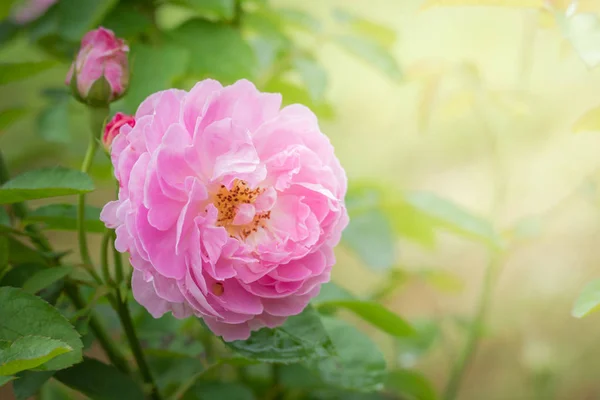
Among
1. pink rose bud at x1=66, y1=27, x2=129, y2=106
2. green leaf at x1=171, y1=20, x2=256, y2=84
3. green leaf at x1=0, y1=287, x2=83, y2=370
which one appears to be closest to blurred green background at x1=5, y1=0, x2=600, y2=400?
green leaf at x1=171, y1=20, x2=256, y2=84

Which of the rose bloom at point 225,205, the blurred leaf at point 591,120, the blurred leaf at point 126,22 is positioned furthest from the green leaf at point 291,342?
the blurred leaf at point 126,22

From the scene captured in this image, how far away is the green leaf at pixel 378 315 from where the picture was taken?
1.59 feet

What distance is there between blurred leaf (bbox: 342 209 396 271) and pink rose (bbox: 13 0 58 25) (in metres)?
0.39

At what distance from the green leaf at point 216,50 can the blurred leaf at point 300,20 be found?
104 mm

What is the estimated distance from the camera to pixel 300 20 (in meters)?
0.70

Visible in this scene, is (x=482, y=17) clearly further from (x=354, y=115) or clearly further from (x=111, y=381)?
(x=111, y=381)

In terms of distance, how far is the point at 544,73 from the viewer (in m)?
0.95

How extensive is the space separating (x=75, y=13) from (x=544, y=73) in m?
0.69

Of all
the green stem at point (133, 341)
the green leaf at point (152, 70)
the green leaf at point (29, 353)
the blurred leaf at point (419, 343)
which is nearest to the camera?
the green leaf at point (29, 353)

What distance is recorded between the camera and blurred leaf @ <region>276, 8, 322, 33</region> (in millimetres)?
700

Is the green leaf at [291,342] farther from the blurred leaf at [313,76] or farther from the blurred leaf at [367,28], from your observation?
the blurred leaf at [367,28]

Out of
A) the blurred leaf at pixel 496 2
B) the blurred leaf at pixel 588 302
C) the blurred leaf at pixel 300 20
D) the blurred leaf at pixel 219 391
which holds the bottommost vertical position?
the blurred leaf at pixel 219 391

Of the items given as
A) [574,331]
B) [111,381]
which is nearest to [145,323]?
[111,381]

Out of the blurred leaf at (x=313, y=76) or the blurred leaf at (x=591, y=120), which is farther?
the blurred leaf at (x=313, y=76)
